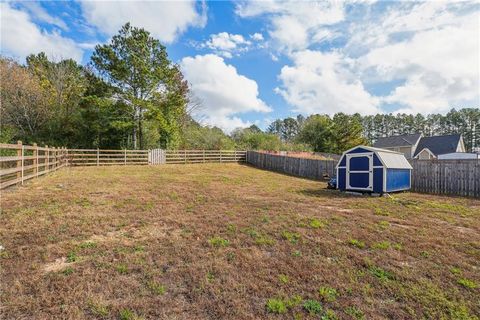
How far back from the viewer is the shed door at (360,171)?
9680 millimetres

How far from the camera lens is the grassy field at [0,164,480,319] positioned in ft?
8.23

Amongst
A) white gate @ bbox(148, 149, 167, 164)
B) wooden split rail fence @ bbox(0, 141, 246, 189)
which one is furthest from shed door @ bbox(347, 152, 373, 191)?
white gate @ bbox(148, 149, 167, 164)

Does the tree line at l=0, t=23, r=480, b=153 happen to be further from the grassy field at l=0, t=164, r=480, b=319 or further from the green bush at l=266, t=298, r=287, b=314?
the green bush at l=266, t=298, r=287, b=314

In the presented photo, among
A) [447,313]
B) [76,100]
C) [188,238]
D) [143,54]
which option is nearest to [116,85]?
[143,54]

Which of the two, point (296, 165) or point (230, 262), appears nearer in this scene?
point (230, 262)

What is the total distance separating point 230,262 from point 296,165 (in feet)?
46.9

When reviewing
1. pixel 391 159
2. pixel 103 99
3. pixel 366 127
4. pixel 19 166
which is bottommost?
pixel 19 166

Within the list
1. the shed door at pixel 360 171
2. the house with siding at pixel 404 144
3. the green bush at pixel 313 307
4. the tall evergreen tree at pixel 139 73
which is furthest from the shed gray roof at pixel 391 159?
the house with siding at pixel 404 144

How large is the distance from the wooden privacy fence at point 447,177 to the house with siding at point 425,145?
2266 cm

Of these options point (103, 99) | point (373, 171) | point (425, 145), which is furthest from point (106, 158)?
point (425, 145)

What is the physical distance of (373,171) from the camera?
9562 millimetres

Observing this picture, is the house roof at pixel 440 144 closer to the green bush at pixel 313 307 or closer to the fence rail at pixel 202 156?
Answer: the fence rail at pixel 202 156

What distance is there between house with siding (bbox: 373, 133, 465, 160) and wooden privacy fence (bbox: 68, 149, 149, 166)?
29750 millimetres

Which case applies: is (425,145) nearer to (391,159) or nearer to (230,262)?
(391,159)
